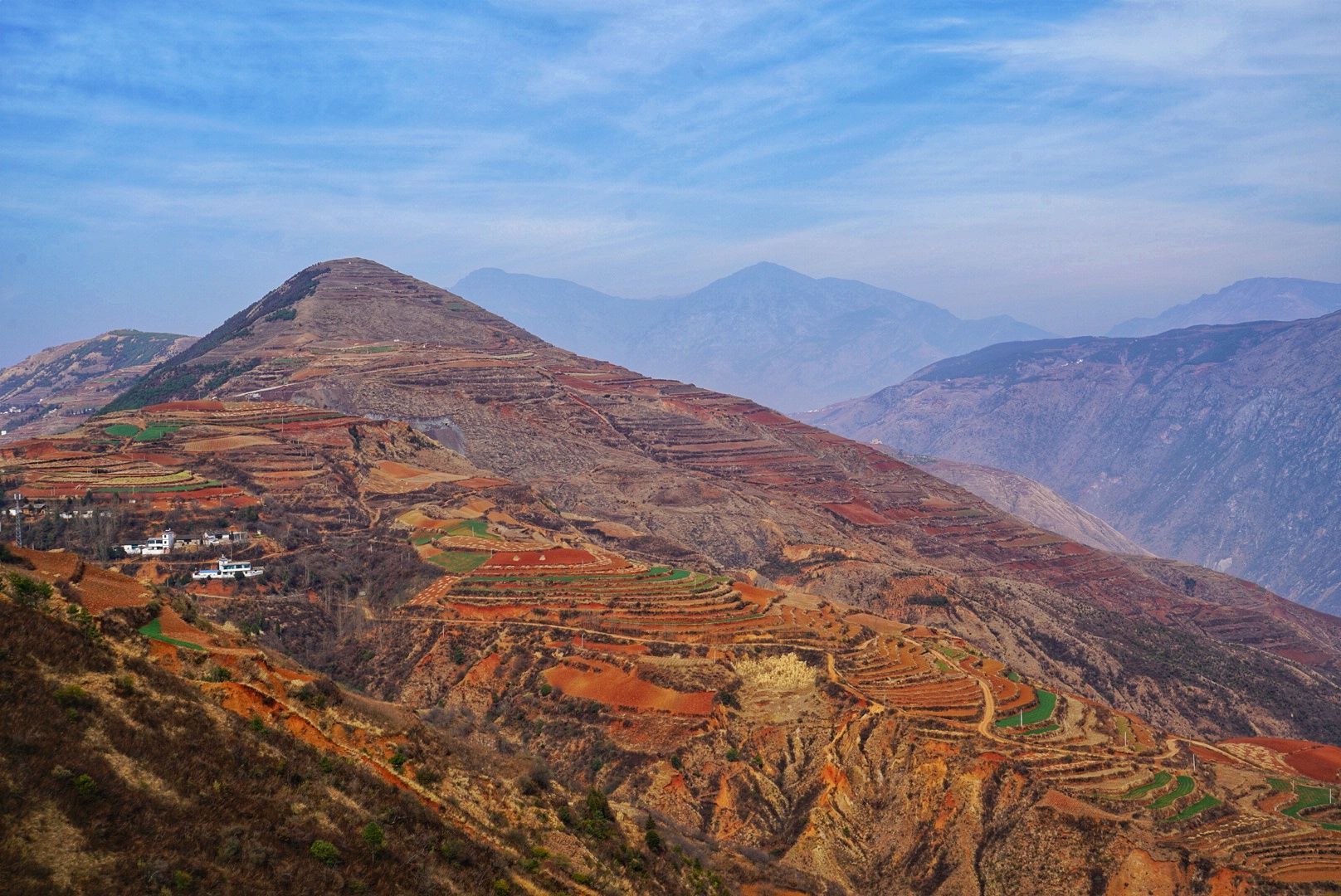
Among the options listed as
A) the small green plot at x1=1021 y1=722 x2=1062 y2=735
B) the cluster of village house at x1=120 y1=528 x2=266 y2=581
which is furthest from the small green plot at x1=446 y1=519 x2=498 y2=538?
the small green plot at x1=1021 y1=722 x2=1062 y2=735

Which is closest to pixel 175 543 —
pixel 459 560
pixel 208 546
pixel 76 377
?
pixel 208 546

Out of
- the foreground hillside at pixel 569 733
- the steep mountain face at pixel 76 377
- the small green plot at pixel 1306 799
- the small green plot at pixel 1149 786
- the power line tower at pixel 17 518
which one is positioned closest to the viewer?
the foreground hillside at pixel 569 733

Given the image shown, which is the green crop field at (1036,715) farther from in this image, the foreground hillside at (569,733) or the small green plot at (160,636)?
the small green plot at (160,636)

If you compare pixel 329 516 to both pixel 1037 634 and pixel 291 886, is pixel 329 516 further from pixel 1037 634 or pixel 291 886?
pixel 291 886

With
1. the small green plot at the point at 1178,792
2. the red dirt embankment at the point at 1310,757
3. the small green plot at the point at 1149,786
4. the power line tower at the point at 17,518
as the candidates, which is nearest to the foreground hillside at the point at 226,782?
Answer: the small green plot at the point at 1149,786

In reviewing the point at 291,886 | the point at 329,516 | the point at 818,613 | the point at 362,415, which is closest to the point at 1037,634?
the point at 818,613
